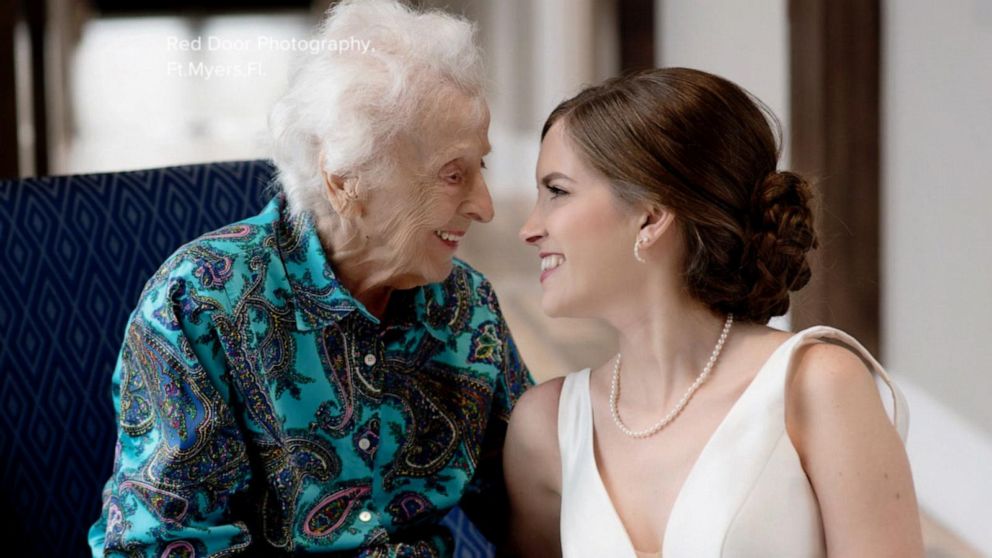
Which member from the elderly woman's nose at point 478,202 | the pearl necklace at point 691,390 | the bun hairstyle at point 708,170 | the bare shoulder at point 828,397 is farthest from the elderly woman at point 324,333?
the bare shoulder at point 828,397

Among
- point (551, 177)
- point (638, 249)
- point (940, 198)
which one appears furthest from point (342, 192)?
point (940, 198)

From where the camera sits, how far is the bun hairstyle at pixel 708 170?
166 cm

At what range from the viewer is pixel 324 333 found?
184 centimetres

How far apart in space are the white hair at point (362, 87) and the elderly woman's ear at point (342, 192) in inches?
0.5

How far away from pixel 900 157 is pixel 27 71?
3357 millimetres

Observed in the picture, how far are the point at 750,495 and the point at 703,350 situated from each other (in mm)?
221

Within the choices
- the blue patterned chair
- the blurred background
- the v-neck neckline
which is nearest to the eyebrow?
the blurred background

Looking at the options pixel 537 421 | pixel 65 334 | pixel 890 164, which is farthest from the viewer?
pixel 890 164

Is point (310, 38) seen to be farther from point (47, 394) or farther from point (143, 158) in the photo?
point (143, 158)

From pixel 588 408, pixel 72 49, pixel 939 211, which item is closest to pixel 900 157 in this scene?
pixel 939 211

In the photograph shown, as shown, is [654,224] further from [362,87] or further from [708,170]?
[362,87]

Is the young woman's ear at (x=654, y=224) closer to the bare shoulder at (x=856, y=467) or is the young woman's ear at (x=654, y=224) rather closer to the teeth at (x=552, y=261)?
the teeth at (x=552, y=261)

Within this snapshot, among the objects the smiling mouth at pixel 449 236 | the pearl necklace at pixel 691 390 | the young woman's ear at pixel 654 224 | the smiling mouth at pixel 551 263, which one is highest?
the young woman's ear at pixel 654 224

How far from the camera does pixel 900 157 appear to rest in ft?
11.1
